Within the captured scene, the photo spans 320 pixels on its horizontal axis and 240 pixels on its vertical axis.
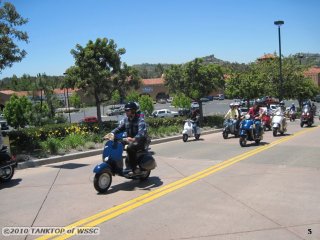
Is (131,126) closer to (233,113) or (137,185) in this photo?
(137,185)

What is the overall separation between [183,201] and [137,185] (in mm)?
1673

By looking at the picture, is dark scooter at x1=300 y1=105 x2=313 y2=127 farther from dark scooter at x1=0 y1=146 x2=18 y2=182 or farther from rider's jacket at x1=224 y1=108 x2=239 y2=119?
dark scooter at x1=0 y1=146 x2=18 y2=182

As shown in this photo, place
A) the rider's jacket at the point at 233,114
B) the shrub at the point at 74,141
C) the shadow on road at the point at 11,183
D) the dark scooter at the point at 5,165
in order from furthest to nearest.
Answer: the rider's jacket at the point at 233,114
the shrub at the point at 74,141
the dark scooter at the point at 5,165
the shadow on road at the point at 11,183

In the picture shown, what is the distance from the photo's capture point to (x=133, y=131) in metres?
8.65

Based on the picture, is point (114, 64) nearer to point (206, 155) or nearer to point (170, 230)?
point (206, 155)

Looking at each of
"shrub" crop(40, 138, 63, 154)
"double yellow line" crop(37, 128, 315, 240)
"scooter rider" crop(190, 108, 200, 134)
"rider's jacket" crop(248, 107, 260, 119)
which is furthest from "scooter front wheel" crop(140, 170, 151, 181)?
"scooter rider" crop(190, 108, 200, 134)

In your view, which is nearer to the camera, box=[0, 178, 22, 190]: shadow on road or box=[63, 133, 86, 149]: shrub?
box=[0, 178, 22, 190]: shadow on road

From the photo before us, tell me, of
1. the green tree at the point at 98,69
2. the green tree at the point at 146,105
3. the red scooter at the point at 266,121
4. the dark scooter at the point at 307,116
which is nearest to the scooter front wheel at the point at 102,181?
the green tree at the point at 98,69

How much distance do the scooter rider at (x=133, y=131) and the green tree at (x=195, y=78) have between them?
16669mm

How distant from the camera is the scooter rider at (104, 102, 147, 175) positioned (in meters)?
8.29

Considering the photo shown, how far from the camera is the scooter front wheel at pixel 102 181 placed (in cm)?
771

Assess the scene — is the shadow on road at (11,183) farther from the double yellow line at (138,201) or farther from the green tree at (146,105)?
the green tree at (146,105)

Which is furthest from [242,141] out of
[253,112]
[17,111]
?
[17,111]

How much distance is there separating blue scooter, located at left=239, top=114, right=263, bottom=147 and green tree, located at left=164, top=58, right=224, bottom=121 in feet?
32.5
